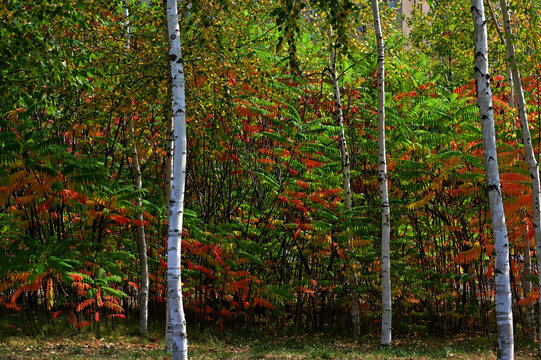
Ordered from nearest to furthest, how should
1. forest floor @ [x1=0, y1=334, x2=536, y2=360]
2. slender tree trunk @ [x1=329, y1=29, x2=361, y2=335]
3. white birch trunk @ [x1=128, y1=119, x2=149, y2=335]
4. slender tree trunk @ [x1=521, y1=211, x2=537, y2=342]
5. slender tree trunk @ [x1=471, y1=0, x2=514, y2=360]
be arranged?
slender tree trunk @ [x1=471, y1=0, x2=514, y2=360] < forest floor @ [x1=0, y1=334, x2=536, y2=360] < white birch trunk @ [x1=128, y1=119, x2=149, y2=335] < slender tree trunk @ [x1=521, y1=211, x2=537, y2=342] < slender tree trunk @ [x1=329, y1=29, x2=361, y2=335]

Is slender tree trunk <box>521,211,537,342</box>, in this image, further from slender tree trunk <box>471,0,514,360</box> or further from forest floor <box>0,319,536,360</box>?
slender tree trunk <box>471,0,514,360</box>

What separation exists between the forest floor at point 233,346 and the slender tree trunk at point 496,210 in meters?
2.02

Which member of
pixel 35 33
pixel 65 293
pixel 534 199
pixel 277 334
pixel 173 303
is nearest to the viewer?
pixel 173 303

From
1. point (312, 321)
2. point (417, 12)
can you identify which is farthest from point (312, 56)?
point (312, 321)

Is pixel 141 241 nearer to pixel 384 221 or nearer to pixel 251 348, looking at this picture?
pixel 251 348

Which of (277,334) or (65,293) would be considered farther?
(277,334)

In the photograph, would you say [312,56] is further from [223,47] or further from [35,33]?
[35,33]

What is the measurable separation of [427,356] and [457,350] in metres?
0.92

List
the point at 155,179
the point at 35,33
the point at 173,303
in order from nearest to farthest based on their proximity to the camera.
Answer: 1. the point at 173,303
2. the point at 35,33
3. the point at 155,179

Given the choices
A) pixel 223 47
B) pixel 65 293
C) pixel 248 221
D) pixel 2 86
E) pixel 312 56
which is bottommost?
pixel 65 293

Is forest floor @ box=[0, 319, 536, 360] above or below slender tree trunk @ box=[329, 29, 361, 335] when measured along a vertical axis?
below

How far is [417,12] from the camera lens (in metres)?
13.2

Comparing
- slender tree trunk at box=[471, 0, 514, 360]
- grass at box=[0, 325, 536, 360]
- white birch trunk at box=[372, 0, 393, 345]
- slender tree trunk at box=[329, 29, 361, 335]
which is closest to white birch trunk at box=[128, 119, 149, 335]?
grass at box=[0, 325, 536, 360]

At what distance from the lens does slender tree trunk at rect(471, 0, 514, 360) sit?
24.6 feet
